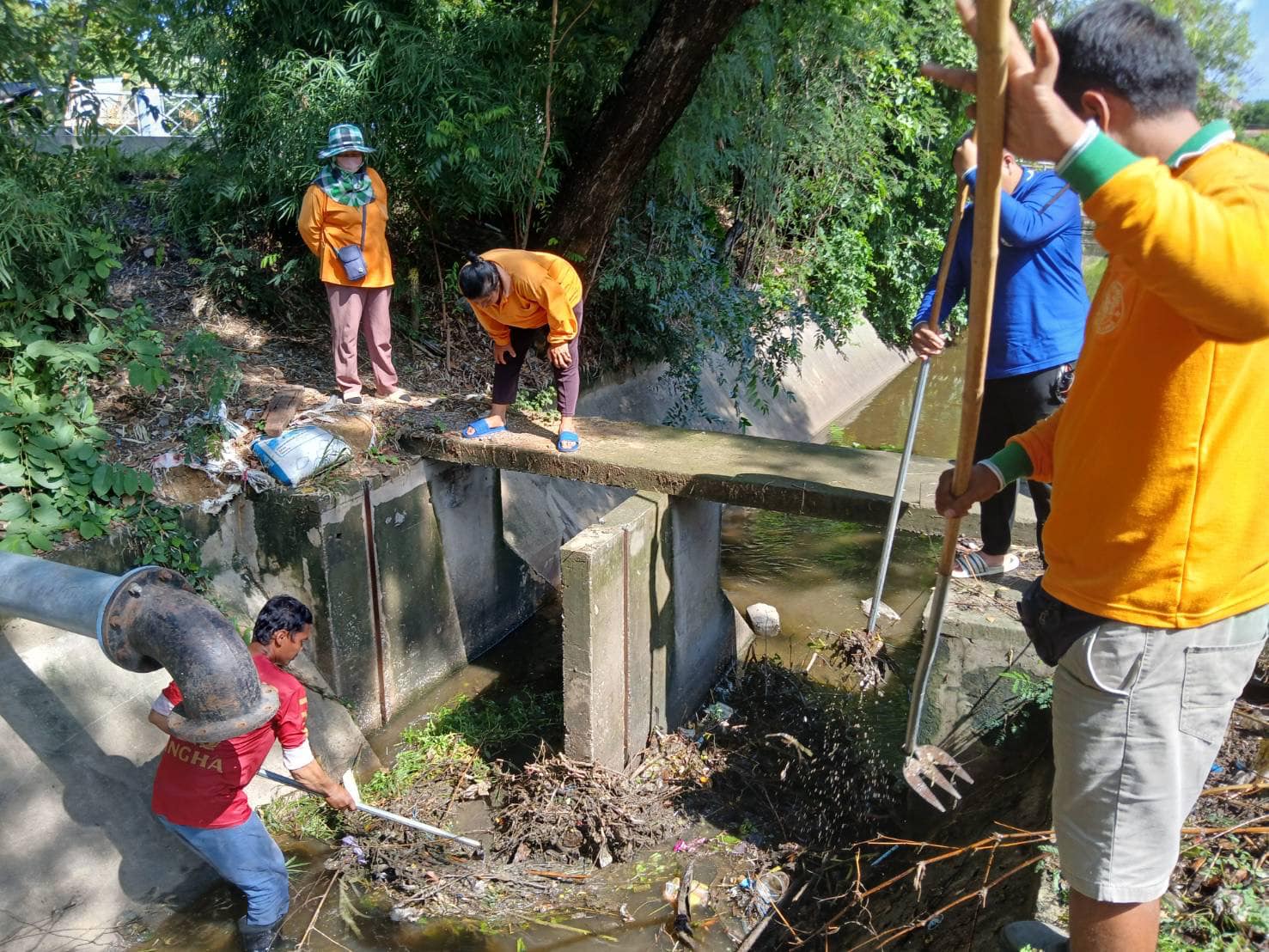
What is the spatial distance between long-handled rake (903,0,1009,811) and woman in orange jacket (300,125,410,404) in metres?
4.28

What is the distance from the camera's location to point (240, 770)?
3297 millimetres

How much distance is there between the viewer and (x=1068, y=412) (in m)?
1.90

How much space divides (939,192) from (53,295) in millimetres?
11005

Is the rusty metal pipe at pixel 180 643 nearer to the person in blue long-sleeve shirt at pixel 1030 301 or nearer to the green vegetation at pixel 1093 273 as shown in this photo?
the person in blue long-sleeve shirt at pixel 1030 301

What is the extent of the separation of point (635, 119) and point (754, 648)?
12.1 ft

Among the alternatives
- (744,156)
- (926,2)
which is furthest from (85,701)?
(926,2)

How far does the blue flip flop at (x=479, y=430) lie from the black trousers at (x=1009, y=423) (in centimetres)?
272

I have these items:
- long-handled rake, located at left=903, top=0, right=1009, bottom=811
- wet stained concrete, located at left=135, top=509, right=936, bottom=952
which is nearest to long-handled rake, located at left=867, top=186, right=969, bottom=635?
long-handled rake, located at left=903, top=0, right=1009, bottom=811

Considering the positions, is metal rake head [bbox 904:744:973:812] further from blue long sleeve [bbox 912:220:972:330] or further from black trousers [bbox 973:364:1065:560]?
blue long sleeve [bbox 912:220:972:330]

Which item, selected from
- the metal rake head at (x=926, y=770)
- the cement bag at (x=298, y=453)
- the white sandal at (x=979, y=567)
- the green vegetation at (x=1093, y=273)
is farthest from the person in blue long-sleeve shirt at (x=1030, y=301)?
the green vegetation at (x=1093, y=273)

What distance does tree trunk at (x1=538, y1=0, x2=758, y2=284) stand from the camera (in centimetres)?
573

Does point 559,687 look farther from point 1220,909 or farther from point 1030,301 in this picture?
point 1220,909

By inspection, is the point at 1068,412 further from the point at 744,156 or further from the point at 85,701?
the point at 744,156

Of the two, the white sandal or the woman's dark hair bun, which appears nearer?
the white sandal
